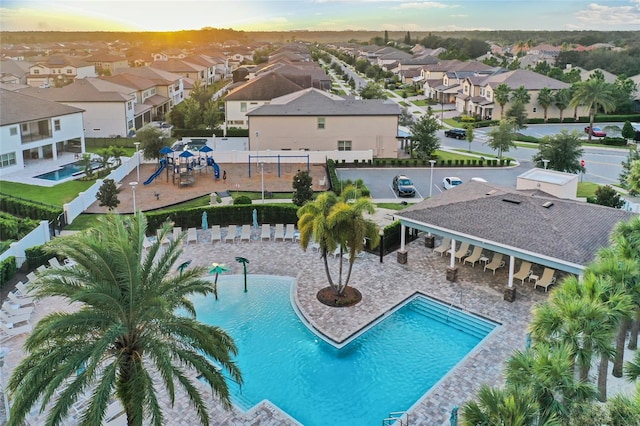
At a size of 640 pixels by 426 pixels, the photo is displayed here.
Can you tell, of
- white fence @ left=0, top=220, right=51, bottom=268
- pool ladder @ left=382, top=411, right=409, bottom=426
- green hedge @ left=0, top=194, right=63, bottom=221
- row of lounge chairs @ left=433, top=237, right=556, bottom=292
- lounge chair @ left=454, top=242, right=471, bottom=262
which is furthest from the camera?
green hedge @ left=0, top=194, right=63, bottom=221

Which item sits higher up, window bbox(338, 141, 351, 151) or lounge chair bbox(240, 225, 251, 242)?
window bbox(338, 141, 351, 151)

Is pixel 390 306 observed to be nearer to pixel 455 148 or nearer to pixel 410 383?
pixel 410 383

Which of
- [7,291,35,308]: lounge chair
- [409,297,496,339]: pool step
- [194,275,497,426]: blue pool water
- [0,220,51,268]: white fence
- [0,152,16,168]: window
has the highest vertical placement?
[0,152,16,168]: window

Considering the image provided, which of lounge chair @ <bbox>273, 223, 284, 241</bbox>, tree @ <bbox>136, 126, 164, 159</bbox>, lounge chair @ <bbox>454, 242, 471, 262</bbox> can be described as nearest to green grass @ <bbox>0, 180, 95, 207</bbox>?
tree @ <bbox>136, 126, 164, 159</bbox>

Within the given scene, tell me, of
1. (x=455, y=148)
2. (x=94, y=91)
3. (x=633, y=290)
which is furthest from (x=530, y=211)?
(x=94, y=91)

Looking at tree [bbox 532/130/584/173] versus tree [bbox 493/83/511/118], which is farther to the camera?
tree [bbox 493/83/511/118]

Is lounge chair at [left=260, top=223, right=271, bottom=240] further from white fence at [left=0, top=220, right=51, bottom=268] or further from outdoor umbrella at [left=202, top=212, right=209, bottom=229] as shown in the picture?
white fence at [left=0, top=220, right=51, bottom=268]
